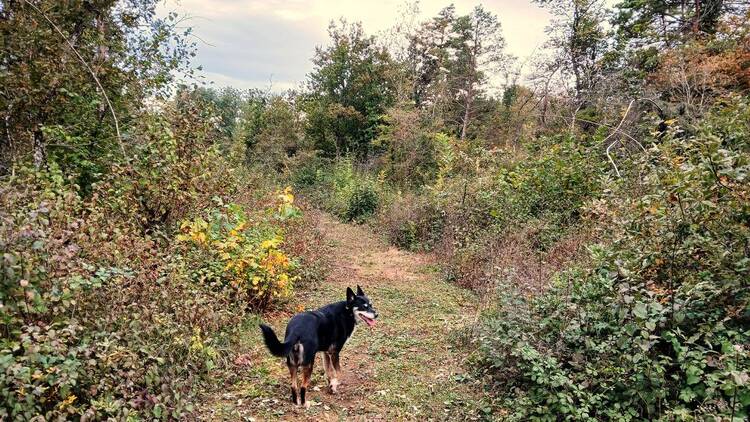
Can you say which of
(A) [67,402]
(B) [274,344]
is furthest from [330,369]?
(A) [67,402]

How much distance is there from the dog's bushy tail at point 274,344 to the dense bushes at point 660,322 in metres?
2.05

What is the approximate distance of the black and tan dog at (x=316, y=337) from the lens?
152 inches

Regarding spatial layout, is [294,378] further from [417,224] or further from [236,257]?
[417,224]

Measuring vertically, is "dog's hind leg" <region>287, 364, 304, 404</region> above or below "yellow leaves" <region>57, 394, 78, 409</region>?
below

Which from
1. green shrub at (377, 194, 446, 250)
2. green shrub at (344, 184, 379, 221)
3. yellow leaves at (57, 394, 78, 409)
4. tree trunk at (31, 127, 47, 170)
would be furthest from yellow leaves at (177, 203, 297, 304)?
green shrub at (344, 184, 379, 221)

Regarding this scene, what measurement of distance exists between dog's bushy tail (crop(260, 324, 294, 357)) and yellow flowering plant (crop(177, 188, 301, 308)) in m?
1.59

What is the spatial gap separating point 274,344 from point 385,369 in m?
2.01

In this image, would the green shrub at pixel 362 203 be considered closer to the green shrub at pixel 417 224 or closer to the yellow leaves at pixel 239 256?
the green shrub at pixel 417 224

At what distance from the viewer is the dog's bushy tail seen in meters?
3.57

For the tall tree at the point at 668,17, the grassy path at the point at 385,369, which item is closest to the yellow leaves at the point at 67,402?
the grassy path at the point at 385,369

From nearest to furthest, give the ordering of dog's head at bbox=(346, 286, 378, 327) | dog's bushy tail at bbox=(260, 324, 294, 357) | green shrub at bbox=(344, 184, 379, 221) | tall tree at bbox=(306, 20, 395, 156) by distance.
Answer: dog's bushy tail at bbox=(260, 324, 294, 357)
dog's head at bbox=(346, 286, 378, 327)
green shrub at bbox=(344, 184, 379, 221)
tall tree at bbox=(306, 20, 395, 156)

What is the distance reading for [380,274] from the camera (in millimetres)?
10055

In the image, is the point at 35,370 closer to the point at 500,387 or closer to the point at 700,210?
the point at 500,387

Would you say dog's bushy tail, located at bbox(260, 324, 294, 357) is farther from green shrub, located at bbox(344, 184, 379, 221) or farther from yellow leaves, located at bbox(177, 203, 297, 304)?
green shrub, located at bbox(344, 184, 379, 221)
